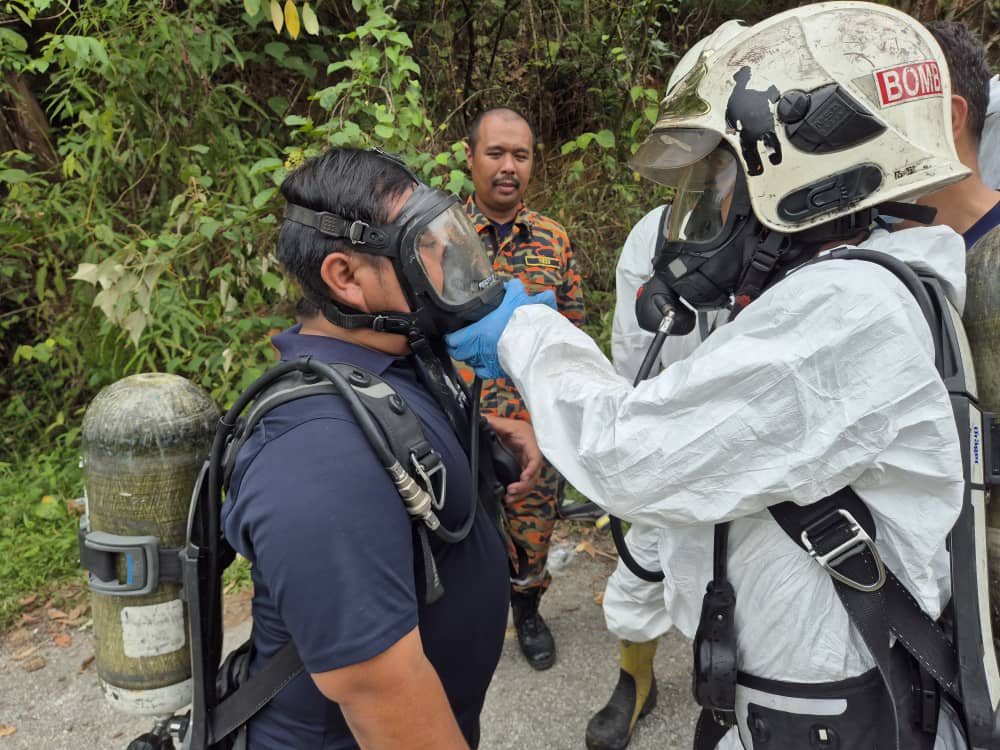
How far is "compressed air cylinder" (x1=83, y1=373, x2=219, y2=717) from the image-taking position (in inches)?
57.5

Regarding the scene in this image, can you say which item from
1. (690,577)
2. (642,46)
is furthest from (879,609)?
(642,46)

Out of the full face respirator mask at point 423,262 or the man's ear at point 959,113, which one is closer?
the full face respirator mask at point 423,262

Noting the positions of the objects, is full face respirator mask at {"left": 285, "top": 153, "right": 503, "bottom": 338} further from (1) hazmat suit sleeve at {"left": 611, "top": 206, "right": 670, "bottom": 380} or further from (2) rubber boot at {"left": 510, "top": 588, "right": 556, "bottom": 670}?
(2) rubber boot at {"left": 510, "top": 588, "right": 556, "bottom": 670}

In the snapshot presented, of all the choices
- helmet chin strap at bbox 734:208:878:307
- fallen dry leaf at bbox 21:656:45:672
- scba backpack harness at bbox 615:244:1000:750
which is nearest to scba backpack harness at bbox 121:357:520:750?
scba backpack harness at bbox 615:244:1000:750

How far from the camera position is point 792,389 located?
1.15 m

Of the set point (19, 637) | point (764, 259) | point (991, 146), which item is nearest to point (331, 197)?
point (764, 259)

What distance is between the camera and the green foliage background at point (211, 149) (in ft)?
12.3

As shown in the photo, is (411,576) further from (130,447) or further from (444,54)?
(444,54)

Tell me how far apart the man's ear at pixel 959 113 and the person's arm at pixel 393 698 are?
5.95 ft

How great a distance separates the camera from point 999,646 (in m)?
1.34

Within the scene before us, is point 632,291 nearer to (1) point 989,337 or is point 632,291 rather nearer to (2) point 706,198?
(2) point 706,198

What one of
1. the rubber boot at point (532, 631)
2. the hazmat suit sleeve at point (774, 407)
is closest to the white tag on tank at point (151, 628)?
the hazmat suit sleeve at point (774, 407)

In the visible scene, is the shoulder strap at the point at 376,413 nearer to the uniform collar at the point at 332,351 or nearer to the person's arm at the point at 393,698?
the uniform collar at the point at 332,351

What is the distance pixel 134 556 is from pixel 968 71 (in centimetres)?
236
